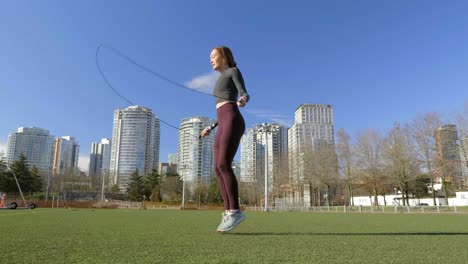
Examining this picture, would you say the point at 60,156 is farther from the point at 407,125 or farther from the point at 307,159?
the point at 407,125

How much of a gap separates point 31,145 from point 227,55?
88.8 m

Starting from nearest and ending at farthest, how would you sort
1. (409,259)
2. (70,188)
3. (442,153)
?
(409,259) < (442,153) < (70,188)

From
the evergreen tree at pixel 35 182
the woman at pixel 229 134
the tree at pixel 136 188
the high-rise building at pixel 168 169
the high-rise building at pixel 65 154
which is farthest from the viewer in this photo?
the high-rise building at pixel 65 154

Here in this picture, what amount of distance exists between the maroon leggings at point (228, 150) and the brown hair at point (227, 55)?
775 mm

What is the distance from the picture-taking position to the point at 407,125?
36.8m

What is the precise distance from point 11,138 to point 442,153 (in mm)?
86663

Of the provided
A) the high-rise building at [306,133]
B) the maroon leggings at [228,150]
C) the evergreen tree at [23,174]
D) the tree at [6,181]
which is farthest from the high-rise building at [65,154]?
the maroon leggings at [228,150]

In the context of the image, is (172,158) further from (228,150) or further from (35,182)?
(228,150)

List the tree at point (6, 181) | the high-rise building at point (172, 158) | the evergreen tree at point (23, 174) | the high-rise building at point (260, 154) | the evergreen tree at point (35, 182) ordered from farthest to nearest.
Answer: the high-rise building at point (172, 158) < the high-rise building at point (260, 154) < the evergreen tree at point (35, 182) < the evergreen tree at point (23, 174) < the tree at point (6, 181)

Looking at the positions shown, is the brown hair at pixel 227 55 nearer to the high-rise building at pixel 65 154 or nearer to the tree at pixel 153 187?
the tree at pixel 153 187

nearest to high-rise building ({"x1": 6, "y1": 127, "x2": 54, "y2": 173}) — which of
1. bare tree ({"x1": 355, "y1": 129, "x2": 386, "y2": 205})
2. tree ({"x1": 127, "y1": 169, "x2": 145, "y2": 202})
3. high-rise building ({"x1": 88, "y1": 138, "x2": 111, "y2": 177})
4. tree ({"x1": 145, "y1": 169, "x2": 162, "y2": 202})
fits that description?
high-rise building ({"x1": 88, "y1": 138, "x2": 111, "y2": 177})

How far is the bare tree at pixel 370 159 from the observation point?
129 feet

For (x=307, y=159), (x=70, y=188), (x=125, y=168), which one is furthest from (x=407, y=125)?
(x=70, y=188)

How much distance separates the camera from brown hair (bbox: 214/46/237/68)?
5.01 meters
